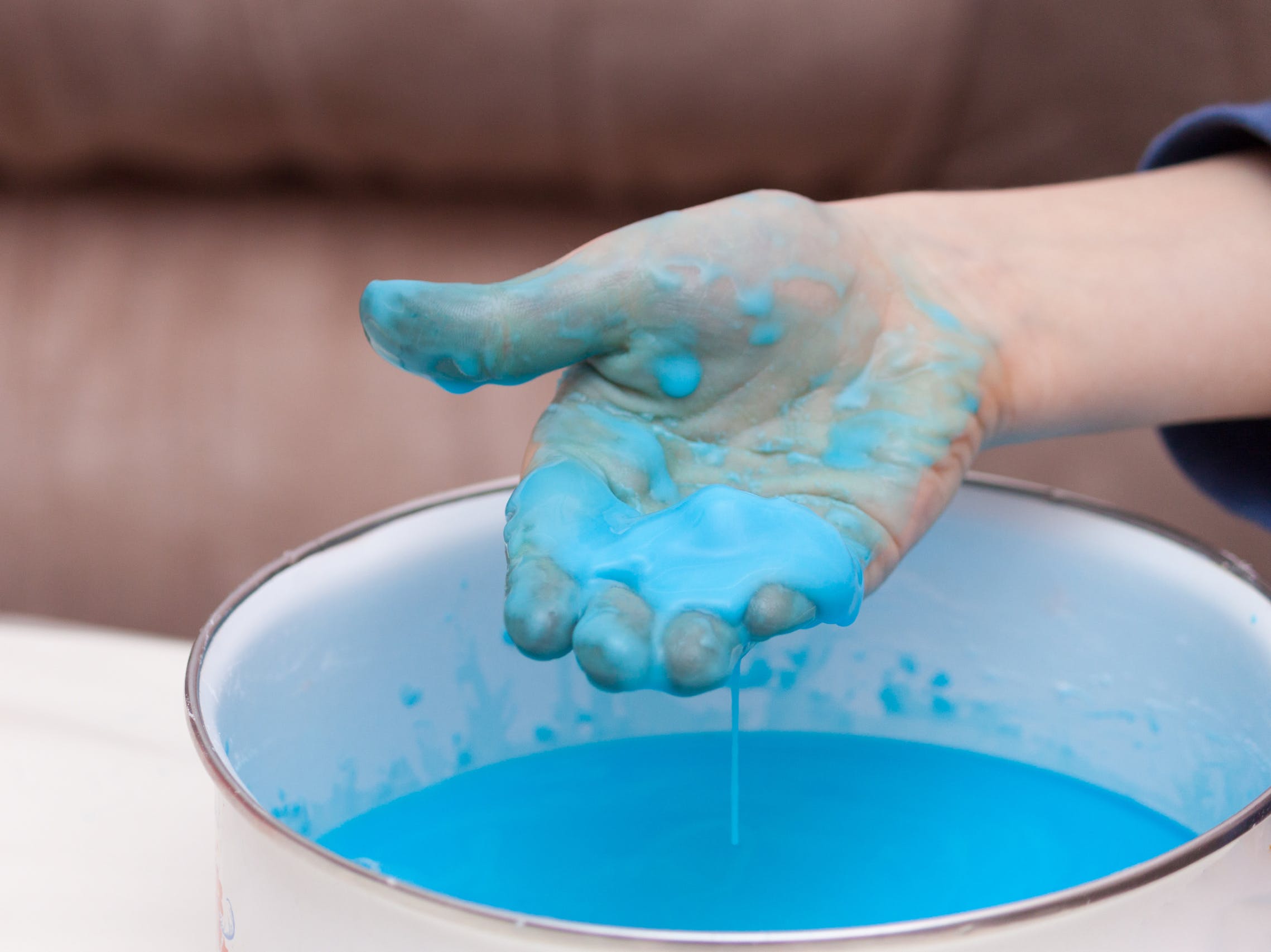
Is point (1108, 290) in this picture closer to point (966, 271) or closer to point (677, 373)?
point (966, 271)

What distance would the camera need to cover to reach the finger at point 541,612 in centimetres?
30

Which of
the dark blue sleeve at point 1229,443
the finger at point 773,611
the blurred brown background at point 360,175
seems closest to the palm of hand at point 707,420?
the finger at point 773,611

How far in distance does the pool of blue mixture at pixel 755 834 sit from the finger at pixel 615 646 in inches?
4.1

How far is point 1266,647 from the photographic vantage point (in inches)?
12.6

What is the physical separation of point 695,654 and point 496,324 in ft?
0.42

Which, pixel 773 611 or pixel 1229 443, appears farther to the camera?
pixel 1229 443

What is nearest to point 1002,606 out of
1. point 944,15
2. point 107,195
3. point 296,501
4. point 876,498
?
point 876,498

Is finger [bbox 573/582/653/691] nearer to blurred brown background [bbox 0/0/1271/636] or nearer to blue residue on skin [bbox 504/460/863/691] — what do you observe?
blue residue on skin [bbox 504/460/863/691]

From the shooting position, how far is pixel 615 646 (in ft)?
0.94

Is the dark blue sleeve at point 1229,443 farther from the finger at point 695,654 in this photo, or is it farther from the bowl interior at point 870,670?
the finger at point 695,654

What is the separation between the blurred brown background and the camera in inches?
26.5

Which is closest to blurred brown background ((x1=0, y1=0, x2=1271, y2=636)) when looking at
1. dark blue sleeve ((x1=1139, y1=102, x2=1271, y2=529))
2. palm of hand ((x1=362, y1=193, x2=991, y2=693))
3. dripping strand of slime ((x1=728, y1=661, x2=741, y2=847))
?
dark blue sleeve ((x1=1139, y1=102, x2=1271, y2=529))

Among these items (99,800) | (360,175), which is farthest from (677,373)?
(360,175)

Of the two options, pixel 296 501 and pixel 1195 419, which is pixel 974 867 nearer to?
pixel 1195 419
